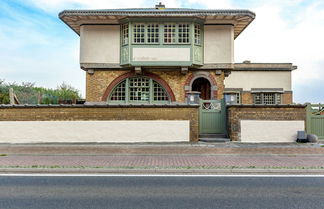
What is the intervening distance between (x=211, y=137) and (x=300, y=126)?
4570mm

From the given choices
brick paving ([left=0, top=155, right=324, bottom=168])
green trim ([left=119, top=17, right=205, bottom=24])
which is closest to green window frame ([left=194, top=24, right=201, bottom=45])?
green trim ([left=119, top=17, right=205, bottom=24])

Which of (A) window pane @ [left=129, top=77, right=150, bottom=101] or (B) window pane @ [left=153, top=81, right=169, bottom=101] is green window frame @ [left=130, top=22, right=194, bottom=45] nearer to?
(A) window pane @ [left=129, top=77, right=150, bottom=101]

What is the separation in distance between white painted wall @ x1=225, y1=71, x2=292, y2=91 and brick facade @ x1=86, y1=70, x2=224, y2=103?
8302 millimetres

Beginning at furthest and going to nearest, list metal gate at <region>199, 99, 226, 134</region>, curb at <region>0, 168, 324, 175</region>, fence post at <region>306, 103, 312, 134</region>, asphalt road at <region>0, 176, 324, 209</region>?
metal gate at <region>199, 99, 226, 134</region> → fence post at <region>306, 103, 312, 134</region> → curb at <region>0, 168, 324, 175</region> → asphalt road at <region>0, 176, 324, 209</region>

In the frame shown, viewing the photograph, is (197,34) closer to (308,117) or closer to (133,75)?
(133,75)

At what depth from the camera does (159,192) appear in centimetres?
672

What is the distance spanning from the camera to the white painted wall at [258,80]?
27.7 m

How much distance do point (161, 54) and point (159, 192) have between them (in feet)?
43.2

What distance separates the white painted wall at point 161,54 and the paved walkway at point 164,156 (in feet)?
21.5

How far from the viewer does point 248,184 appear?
7523 millimetres

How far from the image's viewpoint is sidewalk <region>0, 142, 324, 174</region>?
9.11 m

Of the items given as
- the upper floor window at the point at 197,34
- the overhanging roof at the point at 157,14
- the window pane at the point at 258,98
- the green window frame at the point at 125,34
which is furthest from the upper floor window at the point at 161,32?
the window pane at the point at 258,98

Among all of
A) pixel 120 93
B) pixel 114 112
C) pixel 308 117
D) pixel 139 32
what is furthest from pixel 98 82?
pixel 308 117

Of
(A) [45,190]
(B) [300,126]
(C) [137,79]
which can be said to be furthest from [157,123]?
(A) [45,190]
